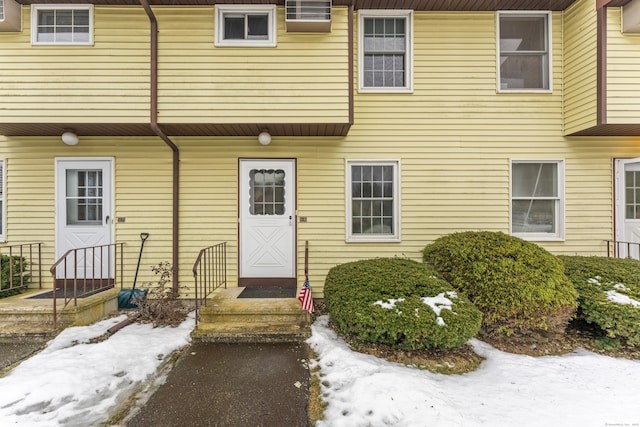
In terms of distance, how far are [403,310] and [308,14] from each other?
15.3 feet

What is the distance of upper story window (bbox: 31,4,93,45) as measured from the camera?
4809 mm

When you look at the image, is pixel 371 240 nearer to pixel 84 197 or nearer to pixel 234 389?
pixel 234 389

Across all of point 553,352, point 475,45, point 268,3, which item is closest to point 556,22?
point 475,45

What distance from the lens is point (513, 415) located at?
248cm

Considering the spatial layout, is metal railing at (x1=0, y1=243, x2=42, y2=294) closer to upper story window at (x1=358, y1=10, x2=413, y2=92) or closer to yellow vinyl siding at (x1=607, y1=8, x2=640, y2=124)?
upper story window at (x1=358, y1=10, x2=413, y2=92)

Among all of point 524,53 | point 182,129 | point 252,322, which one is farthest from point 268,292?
point 524,53

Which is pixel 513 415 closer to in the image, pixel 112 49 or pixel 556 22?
pixel 556 22

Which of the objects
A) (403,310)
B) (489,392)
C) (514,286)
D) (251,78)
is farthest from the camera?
(251,78)

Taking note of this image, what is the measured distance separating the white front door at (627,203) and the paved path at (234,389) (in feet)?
20.4

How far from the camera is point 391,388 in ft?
8.87

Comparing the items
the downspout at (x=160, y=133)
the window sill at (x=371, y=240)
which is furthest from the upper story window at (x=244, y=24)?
the window sill at (x=371, y=240)

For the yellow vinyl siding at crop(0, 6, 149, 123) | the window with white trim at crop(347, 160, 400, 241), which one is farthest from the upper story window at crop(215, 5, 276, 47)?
the window with white trim at crop(347, 160, 400, 241)

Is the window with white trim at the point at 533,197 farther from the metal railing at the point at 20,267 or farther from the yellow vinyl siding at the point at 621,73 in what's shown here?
the metal railing at the point at 20,267

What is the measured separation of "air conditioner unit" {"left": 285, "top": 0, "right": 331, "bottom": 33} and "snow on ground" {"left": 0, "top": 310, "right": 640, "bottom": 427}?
4788 mm
